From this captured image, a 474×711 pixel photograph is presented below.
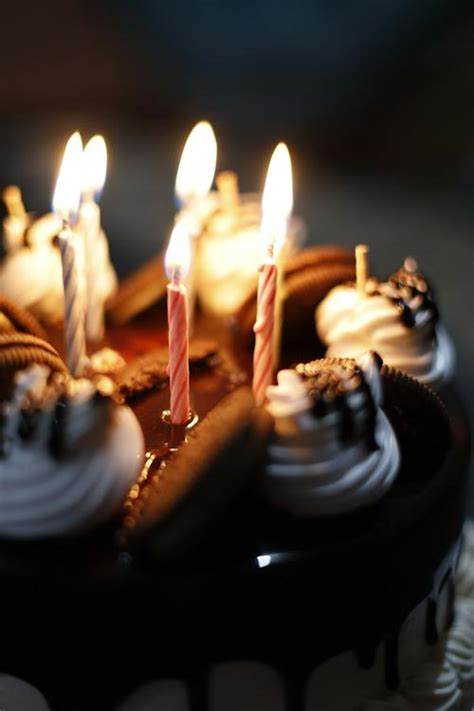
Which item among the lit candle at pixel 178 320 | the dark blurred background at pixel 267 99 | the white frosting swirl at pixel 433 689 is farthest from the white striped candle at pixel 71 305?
the dark blurred background at pixel 267 99

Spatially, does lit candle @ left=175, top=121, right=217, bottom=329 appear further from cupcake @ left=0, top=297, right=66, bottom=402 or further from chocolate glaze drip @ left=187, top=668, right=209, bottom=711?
chocolate glaze drip @ left=187, top=668, right=209, bottom=711

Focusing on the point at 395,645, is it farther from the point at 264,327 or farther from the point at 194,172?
the point at 194,172

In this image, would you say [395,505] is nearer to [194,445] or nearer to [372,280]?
[194,445]

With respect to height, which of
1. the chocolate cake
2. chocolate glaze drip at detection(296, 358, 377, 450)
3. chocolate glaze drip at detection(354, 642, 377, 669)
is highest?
chocolate glaze drip at detection(296, 358, 377, 450)

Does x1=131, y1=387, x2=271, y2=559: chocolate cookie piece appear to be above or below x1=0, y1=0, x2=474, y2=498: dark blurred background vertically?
below

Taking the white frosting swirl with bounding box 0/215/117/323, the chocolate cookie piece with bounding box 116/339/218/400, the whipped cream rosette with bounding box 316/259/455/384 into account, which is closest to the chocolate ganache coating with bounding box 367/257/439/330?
the whipped cream rosette with bounding box 316/259/455/384

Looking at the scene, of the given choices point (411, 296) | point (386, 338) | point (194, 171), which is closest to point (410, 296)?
point (411, 296)

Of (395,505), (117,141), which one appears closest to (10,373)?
(395,505)

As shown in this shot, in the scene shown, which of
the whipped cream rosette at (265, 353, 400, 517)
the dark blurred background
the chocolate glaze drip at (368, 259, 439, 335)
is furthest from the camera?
the dark blurred background
